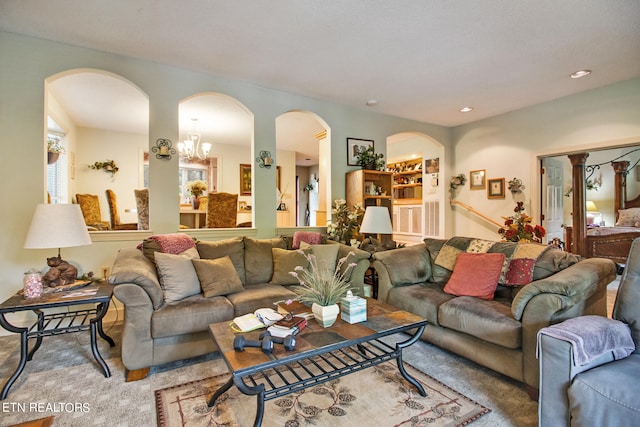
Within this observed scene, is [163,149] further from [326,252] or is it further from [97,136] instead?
[97,136]

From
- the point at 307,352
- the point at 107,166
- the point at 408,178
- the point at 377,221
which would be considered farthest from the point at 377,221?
the point at 107,166

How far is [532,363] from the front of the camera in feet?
6.23

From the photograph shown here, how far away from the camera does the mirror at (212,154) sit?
4.78 m

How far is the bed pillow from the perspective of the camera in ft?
20.2

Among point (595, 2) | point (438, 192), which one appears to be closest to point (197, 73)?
point (595, 2)

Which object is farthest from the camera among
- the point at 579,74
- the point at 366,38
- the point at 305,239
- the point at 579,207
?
the point at 579,207

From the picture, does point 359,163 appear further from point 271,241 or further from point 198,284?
point 198,284

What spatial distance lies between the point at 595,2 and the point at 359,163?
3043 mm

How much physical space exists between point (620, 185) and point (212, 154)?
9.00m

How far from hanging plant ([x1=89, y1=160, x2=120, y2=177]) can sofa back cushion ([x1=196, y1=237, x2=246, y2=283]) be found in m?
4.47

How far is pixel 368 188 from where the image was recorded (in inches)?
191

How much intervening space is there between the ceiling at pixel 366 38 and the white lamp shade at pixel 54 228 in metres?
1.66

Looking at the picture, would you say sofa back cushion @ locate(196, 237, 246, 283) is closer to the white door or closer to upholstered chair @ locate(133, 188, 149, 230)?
upholstered chair @ locate(133, 188, 149, 230)

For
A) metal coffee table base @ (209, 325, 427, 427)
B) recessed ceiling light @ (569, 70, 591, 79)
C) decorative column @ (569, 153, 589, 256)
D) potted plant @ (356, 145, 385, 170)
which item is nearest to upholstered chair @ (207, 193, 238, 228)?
potted plant @ (356, 145, 385, 170)
